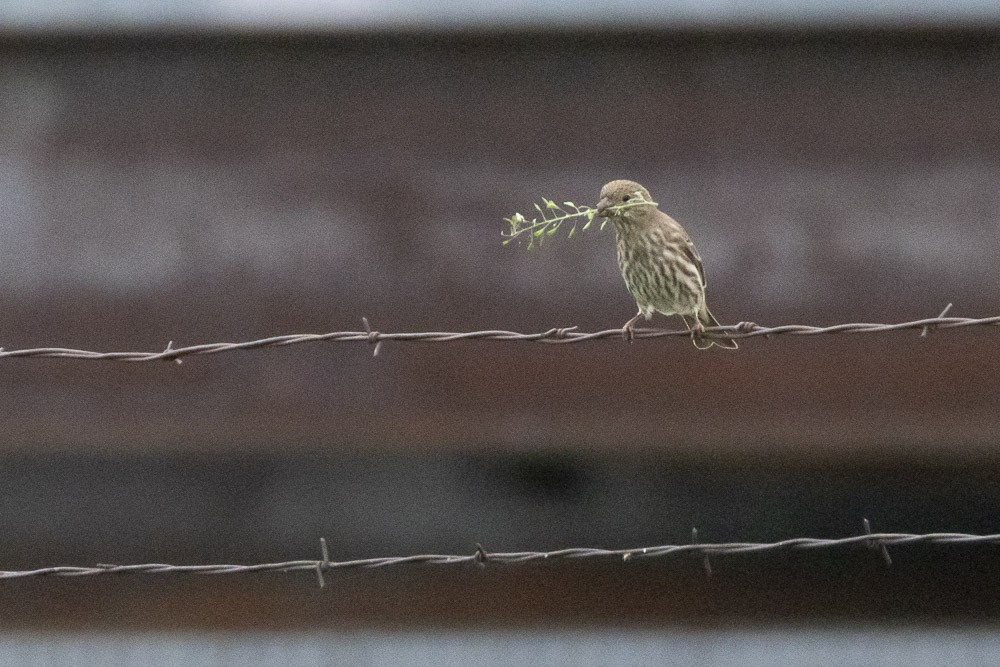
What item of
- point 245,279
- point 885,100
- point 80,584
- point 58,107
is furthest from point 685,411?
point 58,107

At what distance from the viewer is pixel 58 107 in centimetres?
643

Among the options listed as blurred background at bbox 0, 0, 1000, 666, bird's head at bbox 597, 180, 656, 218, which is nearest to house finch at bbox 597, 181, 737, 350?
bird's head at bbox 597, 180, 656, 218

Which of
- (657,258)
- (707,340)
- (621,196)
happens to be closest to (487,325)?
(657,258)

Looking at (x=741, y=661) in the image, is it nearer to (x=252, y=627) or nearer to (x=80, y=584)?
(x=252, y=627)

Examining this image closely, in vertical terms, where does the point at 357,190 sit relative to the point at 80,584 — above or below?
above

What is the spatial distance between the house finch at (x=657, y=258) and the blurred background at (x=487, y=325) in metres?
1.01

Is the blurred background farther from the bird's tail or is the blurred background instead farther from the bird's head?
the bird's head

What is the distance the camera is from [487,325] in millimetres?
6449

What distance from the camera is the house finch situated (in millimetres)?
5277

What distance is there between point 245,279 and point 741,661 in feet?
10.3

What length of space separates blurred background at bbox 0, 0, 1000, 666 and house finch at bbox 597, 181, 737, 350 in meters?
1.01

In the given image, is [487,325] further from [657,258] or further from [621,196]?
[621,196]

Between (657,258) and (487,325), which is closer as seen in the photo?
(657,258)

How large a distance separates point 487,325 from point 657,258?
1.41 metres
